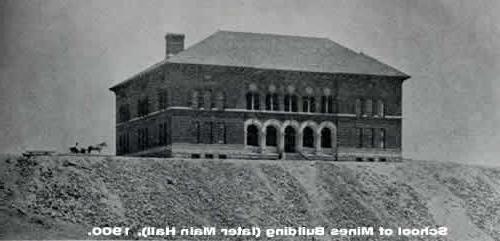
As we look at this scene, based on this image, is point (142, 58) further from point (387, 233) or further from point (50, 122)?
point (387, 233)

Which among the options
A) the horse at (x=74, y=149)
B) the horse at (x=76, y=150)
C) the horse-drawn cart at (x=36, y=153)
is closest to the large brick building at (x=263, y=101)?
the horse at (x=76, y=150)

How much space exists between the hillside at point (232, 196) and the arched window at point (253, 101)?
3.70 metres

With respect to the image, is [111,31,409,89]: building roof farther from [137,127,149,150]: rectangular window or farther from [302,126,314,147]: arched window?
[302,126,314,147]: arched window

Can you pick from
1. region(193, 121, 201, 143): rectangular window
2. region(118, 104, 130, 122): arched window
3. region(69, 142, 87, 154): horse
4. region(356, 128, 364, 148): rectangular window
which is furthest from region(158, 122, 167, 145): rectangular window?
region(356, 128, 364, 148): rectangular window

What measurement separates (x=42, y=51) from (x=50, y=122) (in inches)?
93.8

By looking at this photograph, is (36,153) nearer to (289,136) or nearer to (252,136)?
(252,136)

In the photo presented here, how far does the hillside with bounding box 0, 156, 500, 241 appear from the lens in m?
29.2

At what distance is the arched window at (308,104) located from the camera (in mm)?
38844

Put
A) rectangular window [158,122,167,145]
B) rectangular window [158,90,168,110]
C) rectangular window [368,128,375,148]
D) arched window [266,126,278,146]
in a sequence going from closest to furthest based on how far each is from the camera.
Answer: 1. rectangular window [158,90,168,110]
2. rectangular window [158,122,167,145]
3. arched window [266,126,278,146]
4. rectangular window [368,128,375,148]

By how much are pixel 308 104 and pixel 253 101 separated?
7.22 feet

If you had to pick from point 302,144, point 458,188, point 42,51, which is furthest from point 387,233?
point 42,51

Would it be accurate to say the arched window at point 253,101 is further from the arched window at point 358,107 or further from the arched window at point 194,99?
the arched window at point 358,107

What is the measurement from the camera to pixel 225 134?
123 ft

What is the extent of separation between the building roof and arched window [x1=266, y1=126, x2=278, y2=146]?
2.22 meters
